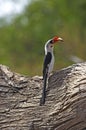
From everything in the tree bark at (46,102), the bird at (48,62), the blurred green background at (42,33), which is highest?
the blurred green background at (42,33)

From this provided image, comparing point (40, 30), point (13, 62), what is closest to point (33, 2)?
point (40, 30)

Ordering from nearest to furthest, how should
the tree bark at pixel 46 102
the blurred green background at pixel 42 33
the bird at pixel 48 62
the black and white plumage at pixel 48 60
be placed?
the tree bark at pixel 46 102, the bird at pixel 48 62, the black and white plumage at pixel 48 60, the blurred green background at pixel 42 33

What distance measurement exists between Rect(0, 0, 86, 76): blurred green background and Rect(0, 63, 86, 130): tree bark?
2125 centimetres

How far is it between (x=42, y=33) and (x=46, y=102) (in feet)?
83.9

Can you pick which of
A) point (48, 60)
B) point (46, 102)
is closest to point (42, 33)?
point (48, 60)

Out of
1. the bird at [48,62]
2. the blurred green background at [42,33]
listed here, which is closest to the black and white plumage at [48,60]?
the bird at [48,62]

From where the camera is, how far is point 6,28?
128 feet

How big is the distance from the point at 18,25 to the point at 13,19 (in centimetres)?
146

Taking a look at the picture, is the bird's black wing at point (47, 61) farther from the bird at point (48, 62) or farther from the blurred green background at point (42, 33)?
the blurred green background at point (42, 33)

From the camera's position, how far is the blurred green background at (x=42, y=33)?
3081 centimetres

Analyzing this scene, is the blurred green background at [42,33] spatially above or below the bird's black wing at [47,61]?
above

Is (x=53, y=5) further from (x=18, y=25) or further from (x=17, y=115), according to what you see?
(x=17, y=115)

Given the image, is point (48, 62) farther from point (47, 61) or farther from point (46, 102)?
point (46, 102)

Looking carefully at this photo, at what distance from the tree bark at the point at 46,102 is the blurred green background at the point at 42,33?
69.7 feet
